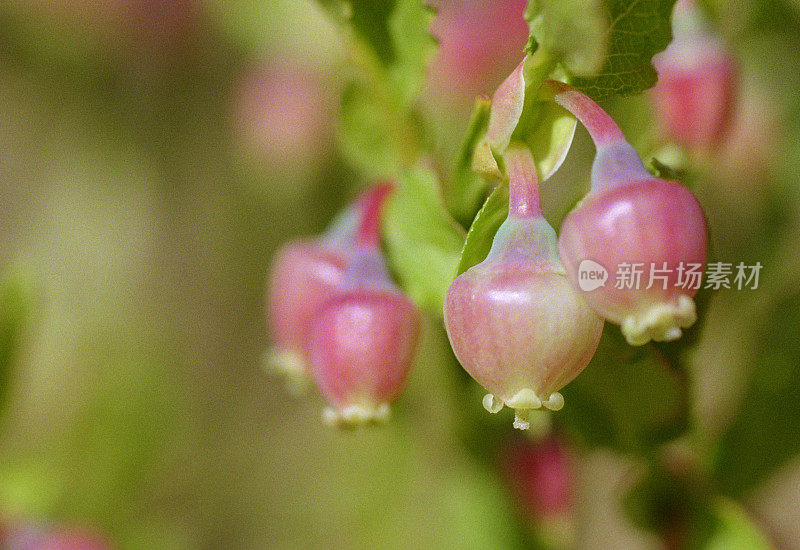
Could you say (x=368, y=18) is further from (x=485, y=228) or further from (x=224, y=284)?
(x=224, y=284)

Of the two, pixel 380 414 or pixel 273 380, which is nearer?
pixel 380 414

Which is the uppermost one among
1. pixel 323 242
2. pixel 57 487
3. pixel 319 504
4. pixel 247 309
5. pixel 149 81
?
pixel 323 242

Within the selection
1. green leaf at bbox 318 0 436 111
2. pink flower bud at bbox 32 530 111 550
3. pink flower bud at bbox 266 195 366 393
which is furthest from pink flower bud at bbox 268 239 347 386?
pink flower bud at bbox 32 530 111 550

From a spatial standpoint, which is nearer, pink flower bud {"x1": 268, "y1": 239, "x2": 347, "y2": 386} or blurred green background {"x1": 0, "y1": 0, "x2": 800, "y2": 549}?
pink flower bud {"x1": 268, "y1": 239, "x2": 347, "y2": 386}

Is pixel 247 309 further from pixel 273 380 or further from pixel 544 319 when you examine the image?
pixel 544 319

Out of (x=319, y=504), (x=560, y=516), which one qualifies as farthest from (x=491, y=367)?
(x=319, y=504)

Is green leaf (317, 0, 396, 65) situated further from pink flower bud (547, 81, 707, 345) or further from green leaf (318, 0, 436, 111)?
pink flower bud (547, 81, 707, 345)
